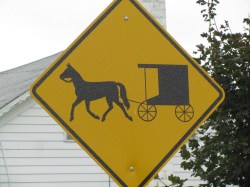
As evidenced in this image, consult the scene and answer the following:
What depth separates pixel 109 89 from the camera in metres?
3.51

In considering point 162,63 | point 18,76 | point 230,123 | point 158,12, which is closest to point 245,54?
point 230,123

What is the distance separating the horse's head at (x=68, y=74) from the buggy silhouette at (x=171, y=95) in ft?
1.28

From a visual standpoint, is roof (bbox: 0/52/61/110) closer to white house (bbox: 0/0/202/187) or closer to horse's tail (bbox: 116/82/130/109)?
white house (bbox: 0/0/202/187)

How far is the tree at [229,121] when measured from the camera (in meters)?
5.22

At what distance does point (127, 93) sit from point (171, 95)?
26 cm

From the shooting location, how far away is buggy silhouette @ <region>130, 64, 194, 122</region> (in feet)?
11.7

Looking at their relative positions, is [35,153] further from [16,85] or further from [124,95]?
[124,95]

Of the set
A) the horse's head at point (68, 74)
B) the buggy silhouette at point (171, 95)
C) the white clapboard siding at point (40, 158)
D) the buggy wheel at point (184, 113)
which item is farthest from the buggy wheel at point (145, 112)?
the white clapboard siding at point (40, 158)

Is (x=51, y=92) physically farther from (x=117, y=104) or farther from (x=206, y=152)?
(x=206, y=152)

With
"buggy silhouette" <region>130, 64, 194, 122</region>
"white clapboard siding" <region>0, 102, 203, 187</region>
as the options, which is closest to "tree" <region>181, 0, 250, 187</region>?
"buggy silhouette" <region>130, 64, 194, 122</region>

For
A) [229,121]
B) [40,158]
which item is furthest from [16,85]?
[229,121]

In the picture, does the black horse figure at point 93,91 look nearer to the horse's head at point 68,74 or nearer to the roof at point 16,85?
the horse's head at point 68,74

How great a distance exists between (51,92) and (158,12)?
5.46 metres

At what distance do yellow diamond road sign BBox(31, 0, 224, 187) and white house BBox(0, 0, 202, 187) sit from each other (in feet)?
28.7
